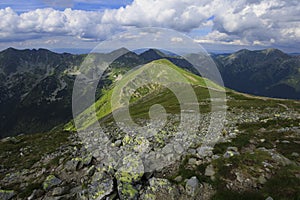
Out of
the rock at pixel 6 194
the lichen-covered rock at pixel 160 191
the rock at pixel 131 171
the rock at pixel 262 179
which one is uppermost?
the rock at pixel 262 179

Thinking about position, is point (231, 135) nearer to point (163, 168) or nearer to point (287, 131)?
point (287, 131)

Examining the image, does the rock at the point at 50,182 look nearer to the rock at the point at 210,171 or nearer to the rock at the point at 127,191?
the rock at the point at 127,191

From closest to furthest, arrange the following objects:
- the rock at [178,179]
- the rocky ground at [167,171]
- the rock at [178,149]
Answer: the rocky ground at [167,171], the rock at [178,179], the rock at [178,149]

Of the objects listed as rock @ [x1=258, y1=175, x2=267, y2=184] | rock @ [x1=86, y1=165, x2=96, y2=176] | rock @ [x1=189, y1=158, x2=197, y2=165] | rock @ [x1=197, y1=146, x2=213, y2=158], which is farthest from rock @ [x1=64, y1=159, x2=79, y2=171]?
rock @ [x1=258, y1=175, x2=267, y2=184]

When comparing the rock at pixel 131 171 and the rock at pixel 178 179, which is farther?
the rock at pixel 178 179

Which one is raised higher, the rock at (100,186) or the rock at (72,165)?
the rock at (100,186)

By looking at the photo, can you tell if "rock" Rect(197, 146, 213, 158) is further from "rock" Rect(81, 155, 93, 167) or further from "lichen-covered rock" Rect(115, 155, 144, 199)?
"rock" Rect(81, 155, 93, 167)

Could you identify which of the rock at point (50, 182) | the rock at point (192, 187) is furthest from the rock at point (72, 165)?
the rock at point (192, 187)
